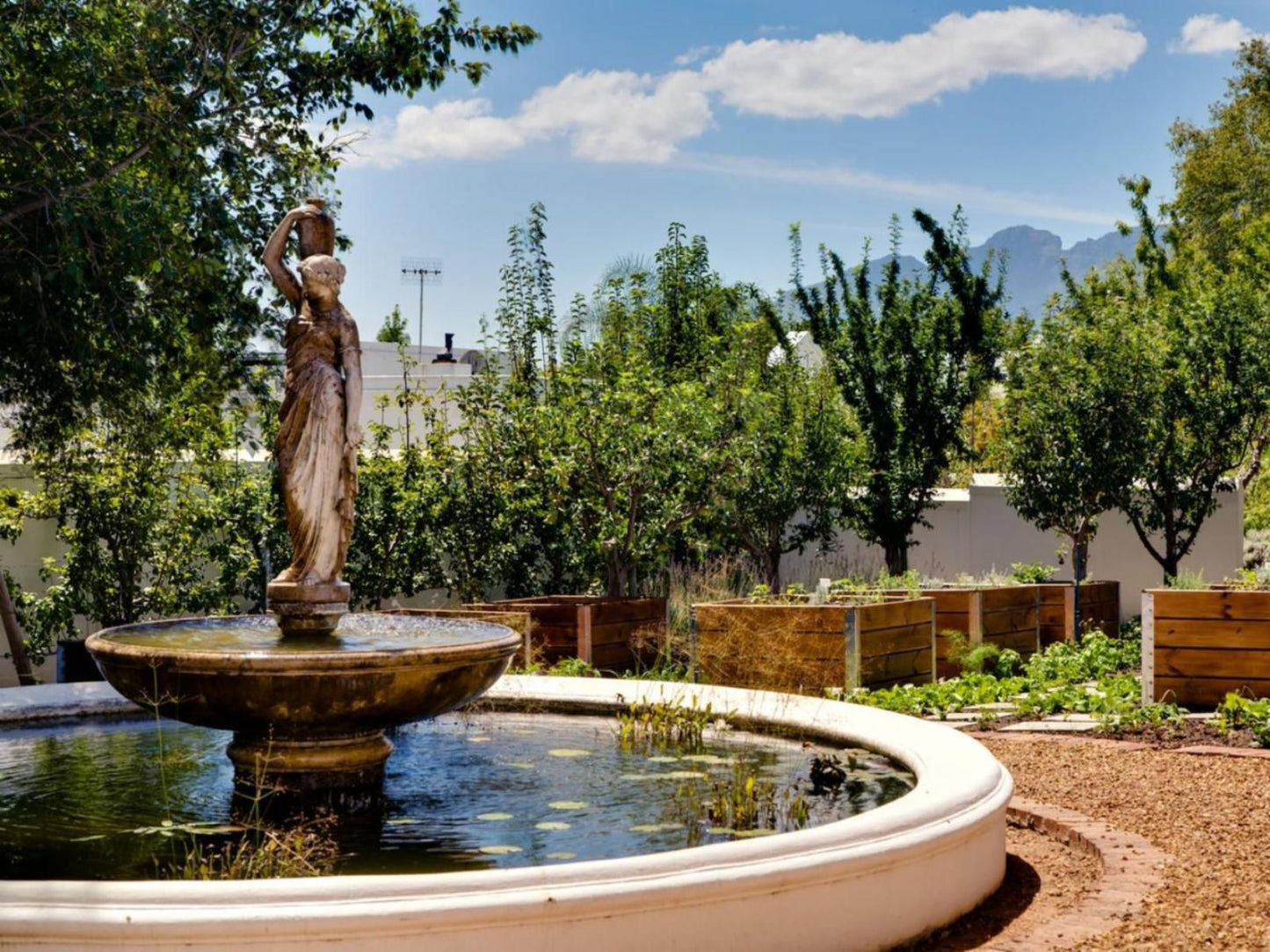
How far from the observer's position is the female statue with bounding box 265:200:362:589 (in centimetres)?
655

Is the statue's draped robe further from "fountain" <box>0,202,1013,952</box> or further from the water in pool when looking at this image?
the water in pool

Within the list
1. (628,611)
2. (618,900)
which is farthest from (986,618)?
(618,900)

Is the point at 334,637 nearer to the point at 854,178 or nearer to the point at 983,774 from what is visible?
the point at 983,774

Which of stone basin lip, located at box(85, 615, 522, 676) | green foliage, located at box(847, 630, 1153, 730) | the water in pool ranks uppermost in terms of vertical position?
stone basin lip, located at box(85, 615, 522, 676)

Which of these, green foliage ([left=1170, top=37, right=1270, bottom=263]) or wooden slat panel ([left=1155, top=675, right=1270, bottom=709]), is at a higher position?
green foliage ([left=1170, top=37, right=1270, bottom=263])

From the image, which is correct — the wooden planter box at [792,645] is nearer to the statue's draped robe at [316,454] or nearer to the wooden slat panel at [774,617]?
the wooden slat panel at [774,617]

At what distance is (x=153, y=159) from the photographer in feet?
38.5

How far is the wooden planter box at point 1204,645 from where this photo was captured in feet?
33.4

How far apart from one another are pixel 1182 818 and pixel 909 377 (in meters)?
14.0

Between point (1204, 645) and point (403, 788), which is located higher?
point (1204, 645)

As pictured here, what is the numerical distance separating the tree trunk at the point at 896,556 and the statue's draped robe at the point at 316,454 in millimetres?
14223

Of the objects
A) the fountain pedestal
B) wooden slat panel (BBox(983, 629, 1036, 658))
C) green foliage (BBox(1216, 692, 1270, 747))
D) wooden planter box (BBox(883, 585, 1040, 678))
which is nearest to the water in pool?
the fountain pedestal

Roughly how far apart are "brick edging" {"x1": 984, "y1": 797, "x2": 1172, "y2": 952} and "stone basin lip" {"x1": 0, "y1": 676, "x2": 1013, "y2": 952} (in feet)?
1.21

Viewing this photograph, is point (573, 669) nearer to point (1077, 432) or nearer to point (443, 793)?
point (443, 793)
